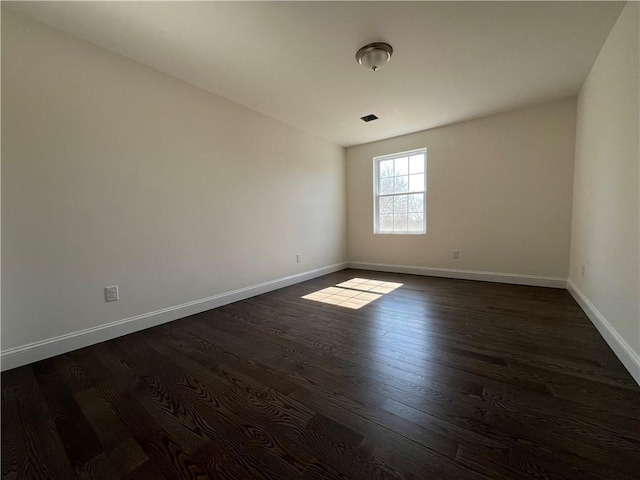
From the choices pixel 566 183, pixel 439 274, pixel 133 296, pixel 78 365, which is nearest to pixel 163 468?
pixel 78 365

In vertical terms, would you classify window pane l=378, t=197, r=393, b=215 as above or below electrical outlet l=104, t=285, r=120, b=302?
above

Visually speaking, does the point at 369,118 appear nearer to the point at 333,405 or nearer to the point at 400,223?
the point at 400,223

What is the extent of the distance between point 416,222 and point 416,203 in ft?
1.06

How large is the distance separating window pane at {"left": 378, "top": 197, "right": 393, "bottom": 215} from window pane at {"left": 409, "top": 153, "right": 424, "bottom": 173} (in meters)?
0.62

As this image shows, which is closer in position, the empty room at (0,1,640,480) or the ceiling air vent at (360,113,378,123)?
the empty room at (0,1,640,480)

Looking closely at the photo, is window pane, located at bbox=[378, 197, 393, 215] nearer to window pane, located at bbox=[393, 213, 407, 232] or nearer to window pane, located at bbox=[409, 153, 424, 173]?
window pane, located at bbox=[393, 213, 407, 232]

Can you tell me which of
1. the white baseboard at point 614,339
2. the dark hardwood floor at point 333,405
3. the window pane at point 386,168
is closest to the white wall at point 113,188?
the dark hardwood floor at point 333,405

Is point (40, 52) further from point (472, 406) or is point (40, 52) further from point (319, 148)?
point (472, 406)

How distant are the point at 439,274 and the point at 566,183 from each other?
1950 mm

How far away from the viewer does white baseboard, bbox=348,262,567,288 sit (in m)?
3.36

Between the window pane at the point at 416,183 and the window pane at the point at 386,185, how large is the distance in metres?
0.33

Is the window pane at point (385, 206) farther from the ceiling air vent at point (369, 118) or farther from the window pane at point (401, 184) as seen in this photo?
the ceiling air vent at point (369, 118)

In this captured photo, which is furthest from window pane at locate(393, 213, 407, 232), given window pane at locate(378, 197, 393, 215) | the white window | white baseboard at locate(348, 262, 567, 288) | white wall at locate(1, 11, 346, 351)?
white wall at locate(1, 11, 346, 351)

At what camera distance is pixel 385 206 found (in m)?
4.73
